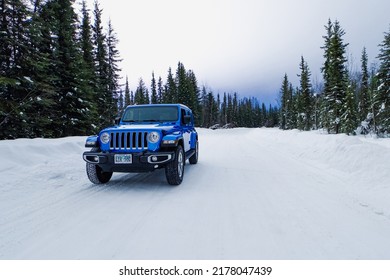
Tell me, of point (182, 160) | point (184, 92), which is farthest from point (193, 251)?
point (184, 92)

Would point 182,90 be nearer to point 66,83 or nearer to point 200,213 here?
point 66,83

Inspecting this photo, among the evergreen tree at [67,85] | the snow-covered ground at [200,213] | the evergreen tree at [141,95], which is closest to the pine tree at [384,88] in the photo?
the snow-covered ground at [200,213]

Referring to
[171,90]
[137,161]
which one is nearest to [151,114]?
[137,161]

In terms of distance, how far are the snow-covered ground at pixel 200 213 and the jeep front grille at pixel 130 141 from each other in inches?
37.9

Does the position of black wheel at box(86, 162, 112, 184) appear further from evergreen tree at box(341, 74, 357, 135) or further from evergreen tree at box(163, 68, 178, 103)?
evergreen tree at box(163, 68, 178, 103)

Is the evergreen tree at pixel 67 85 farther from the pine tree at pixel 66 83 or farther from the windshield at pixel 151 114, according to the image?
the windshield at pixel 151 114

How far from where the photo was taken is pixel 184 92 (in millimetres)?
50188

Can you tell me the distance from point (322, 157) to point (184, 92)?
43.5 m

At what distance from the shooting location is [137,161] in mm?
5000

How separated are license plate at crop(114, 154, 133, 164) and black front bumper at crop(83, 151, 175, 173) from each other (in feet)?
0.14

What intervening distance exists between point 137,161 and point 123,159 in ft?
1.05

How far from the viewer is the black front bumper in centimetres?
498

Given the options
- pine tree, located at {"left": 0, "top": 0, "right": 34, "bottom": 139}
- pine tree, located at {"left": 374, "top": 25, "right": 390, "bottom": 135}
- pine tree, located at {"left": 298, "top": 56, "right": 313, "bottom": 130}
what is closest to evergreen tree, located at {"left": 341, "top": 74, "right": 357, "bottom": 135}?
pine tree, located at {"left": 374, "top": 25, "right": 390, "bottom": 135}

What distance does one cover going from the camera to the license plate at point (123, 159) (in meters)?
5.02
